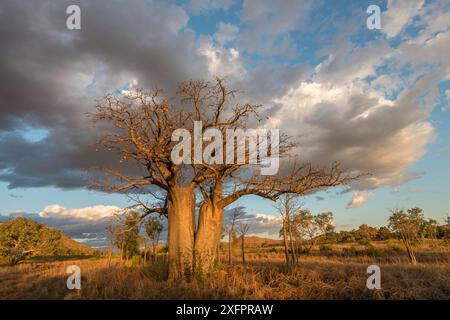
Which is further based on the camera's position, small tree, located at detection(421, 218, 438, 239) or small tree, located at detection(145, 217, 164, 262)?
small tree, located at detection(421, 218, 438, 239)

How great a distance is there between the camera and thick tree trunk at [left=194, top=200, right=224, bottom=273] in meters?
9.77

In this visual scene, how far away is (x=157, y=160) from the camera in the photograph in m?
10.5

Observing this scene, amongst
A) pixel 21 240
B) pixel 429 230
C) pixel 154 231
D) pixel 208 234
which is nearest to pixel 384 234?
pixel 429 230

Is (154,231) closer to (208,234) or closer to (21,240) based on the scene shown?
(208,234)

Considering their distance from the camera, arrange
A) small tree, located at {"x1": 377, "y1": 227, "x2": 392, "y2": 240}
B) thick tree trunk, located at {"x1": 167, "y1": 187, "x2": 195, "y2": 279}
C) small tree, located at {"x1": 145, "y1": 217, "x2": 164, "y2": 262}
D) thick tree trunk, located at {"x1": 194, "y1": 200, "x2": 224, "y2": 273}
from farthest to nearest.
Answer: small tree, located at {"x1": 377, "y1": 227, "x2": 392, "y2": 240} < small tree, located at {"x1": 145, "y1": 217, "x2": 164, "y2": 262} < thick tree trunk, located at {"x1": 194, "y1": 200, "x2": 224, "y2": 273} < thick tree trunk, located at {"x1": 167, "y1": 187, "x2": 195, "y2": 279}

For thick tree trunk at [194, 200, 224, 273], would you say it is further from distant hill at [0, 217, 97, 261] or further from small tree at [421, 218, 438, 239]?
small tree at [421, 218, 438, 239]

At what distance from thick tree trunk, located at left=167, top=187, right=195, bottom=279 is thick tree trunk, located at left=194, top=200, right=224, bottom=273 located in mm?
273

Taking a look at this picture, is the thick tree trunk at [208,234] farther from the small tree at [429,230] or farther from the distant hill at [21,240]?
the small tree at [429,230]

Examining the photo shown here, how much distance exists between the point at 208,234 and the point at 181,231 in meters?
0.93

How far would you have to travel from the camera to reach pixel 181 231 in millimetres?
10172

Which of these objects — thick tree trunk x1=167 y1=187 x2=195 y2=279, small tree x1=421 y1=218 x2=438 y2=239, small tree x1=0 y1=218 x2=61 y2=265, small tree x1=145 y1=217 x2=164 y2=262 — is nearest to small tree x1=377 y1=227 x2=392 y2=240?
small tree x1=421 y1=218 x2=438 y2=239

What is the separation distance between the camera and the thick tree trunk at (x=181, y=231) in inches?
380

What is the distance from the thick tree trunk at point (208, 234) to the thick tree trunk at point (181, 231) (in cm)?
27
